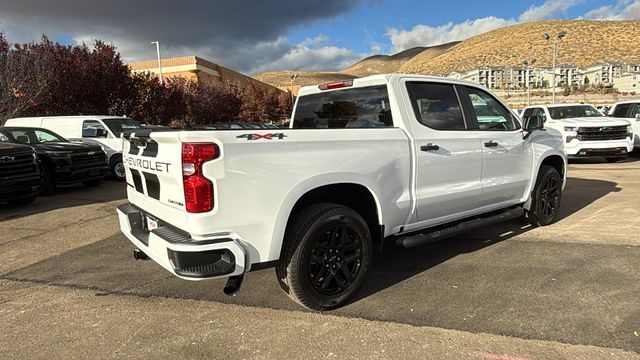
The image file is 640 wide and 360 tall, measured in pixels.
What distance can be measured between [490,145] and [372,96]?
1.49m

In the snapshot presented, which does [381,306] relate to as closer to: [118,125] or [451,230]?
[451,230]

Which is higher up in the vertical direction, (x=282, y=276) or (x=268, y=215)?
(x=268, y=215)

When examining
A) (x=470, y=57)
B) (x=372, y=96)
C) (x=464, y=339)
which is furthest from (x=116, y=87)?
(x=470, y=57)

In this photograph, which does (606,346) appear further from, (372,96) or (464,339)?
(372,96)

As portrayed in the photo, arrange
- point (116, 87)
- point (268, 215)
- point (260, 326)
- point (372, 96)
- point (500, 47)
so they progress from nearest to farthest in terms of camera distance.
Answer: point (268, 215) < point (260, 326) < point (372, 96) < point (116, 87) < point (500, 47)

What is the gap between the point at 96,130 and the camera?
1377 centimetres

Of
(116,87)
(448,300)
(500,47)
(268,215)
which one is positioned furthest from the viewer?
(500,47)

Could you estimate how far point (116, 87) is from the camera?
72.1 feet

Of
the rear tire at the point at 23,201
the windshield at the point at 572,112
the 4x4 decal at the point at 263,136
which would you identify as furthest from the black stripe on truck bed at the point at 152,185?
the windshield at the point at 572,112

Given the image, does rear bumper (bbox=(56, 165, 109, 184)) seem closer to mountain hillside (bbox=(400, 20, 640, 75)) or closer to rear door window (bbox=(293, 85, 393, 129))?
rear door window (bbox=(293, 85, 393, 129))

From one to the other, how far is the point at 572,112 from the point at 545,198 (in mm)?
9680

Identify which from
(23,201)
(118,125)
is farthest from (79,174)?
(118,125)

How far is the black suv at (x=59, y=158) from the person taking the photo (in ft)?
35.6

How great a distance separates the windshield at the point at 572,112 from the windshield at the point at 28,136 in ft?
46.9
